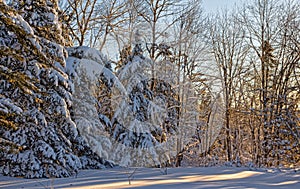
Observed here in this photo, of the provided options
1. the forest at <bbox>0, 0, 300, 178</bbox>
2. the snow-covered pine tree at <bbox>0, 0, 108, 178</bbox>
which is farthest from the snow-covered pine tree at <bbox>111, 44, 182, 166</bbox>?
the snow-covered pine tree at <bbox>0, 0, 108, 178</bbox>

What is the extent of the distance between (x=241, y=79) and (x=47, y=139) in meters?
11.4

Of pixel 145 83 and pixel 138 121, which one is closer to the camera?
pixel 138 121

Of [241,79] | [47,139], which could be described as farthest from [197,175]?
[241,79]

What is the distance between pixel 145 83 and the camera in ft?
40.3

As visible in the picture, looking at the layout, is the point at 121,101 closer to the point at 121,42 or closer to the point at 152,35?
the point at 152,35

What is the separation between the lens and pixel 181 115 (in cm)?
1354

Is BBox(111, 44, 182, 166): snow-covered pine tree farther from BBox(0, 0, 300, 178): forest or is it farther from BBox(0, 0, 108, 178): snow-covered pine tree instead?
BBox(0, 0, 108, 178): snow-covered pine tree

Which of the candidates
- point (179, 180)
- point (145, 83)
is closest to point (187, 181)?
point (179, 180)

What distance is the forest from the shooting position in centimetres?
796

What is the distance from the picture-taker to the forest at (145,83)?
7.96 m

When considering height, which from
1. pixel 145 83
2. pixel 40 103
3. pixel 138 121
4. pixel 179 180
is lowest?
pixel 179 180

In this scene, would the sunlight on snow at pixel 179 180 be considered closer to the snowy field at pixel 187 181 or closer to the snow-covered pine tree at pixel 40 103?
the snowy field at pixel 187 181

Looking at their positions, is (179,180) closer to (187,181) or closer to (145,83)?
(187,181)

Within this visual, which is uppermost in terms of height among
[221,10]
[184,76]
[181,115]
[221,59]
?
[221,10]
